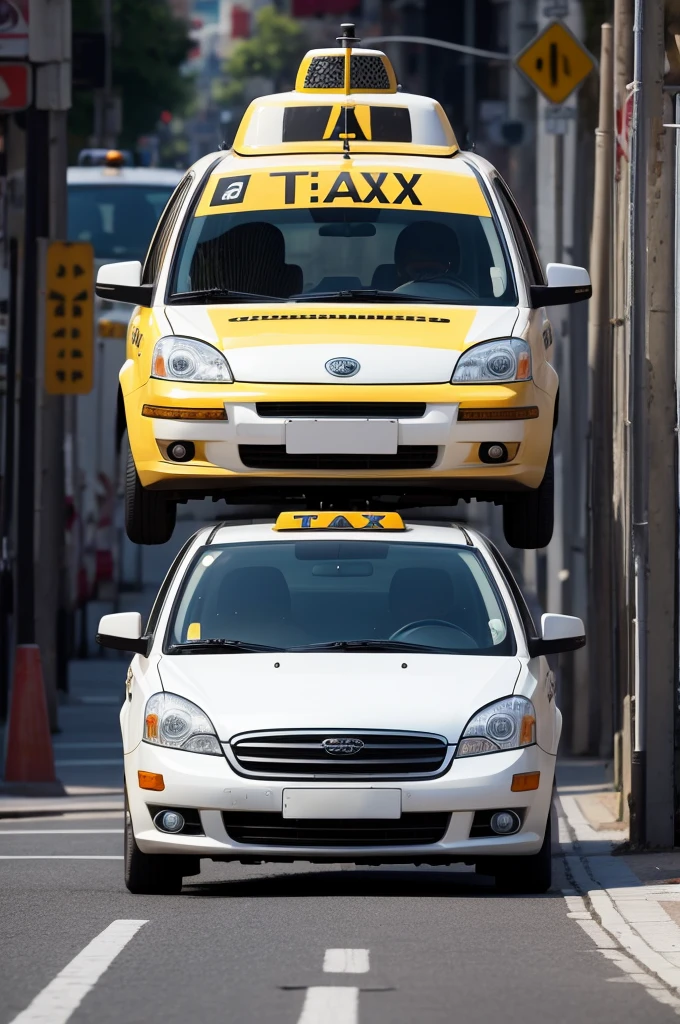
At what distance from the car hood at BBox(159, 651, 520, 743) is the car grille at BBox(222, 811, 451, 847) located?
0.35m

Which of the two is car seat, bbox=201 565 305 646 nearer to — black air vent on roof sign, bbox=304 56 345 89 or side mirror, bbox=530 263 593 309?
side mirror, bbox=530 263 593 309

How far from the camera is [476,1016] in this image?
828 cm

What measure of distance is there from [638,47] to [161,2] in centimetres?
5595

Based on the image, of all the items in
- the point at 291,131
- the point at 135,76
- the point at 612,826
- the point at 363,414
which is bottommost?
the point at 612,826

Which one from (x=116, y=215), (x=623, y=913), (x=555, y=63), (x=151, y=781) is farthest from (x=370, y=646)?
(x=116, y=215)

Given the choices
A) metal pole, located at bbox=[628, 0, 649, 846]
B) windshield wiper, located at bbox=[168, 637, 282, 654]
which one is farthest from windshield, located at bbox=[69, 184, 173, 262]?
windshield wiper, located at bbox=[168, 637, 282, 654]

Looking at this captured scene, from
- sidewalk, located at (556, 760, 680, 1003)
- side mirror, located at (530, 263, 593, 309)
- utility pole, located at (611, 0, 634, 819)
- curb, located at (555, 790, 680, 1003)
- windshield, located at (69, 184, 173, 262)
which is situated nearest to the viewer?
curb, located at (555, 790, 680, 1003)

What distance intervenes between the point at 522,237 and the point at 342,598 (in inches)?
78.9

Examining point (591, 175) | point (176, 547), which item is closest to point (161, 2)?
point (176, 547)

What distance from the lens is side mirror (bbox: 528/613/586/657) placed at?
11.6m

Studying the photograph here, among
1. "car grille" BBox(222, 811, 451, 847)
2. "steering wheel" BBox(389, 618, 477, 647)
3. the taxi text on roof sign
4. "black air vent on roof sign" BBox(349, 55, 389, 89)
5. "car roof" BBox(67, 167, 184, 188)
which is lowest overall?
"car grille" BBox(222, 811, 451, 847)

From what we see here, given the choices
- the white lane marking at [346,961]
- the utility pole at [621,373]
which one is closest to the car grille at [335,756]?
the white lane marking at [346,961]

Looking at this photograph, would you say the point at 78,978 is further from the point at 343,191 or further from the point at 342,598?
the point at 343,191

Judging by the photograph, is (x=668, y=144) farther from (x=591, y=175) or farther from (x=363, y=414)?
(x=591, y=175)
